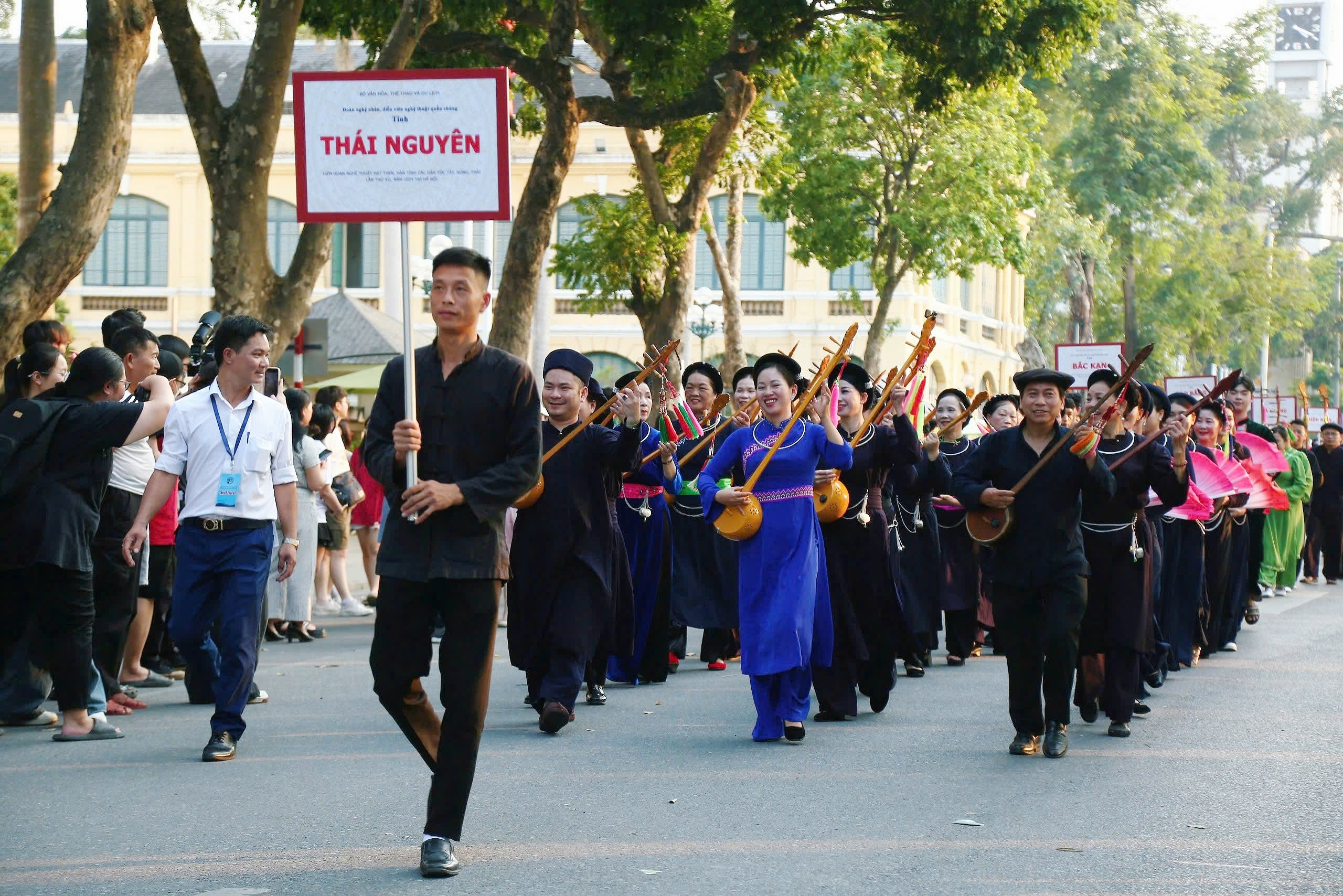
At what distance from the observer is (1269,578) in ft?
69.5

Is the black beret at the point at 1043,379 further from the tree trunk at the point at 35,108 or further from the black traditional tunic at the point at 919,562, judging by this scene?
the tree trunk at the point at 35,108

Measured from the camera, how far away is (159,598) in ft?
36.3

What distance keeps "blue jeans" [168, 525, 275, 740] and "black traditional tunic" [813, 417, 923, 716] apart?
2845 mm

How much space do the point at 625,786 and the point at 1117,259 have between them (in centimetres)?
4039

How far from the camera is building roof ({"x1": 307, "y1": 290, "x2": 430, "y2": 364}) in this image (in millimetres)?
23906

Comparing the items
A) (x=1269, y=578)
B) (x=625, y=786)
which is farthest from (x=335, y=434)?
(x=1269, y=578)

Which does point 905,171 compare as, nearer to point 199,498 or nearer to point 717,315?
point 717,315

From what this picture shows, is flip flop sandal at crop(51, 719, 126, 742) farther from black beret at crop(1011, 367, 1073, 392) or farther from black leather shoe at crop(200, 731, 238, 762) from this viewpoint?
black beret at crop(1011, 367, 1073, 392)

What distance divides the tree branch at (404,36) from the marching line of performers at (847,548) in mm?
4324

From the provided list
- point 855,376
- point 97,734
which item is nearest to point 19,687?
point 97,734

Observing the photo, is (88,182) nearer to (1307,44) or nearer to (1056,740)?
(1056,740)

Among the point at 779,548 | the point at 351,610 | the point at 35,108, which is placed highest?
the point at 35,108

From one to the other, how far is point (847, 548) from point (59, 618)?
4.06 m

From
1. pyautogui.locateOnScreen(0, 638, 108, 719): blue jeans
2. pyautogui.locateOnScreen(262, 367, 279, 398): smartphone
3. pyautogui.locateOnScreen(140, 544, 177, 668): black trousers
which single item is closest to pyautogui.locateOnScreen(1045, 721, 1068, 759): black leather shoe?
pyautogui.locateOnScreen(0, 638, 108, 719): blue jeans
